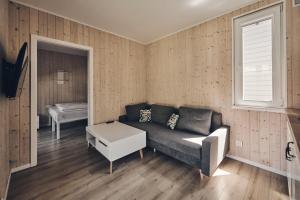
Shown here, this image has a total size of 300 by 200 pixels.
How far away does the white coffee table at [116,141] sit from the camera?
7.09 ft

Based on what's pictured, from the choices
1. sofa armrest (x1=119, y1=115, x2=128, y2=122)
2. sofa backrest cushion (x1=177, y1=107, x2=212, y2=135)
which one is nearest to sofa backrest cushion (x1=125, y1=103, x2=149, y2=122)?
sofa armrest (x1=119, y1=115, x2=128, y2=122)

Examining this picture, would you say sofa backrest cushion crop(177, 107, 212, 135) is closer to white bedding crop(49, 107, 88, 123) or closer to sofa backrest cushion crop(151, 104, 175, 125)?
sofa backrest cushion crop(151, 104, 175, 125)

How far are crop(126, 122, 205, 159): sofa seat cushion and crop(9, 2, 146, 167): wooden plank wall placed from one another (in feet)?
3.88

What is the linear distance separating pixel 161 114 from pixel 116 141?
4.41 feet

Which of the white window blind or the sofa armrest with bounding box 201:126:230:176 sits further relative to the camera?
the white window blind

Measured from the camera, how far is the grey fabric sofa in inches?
75.8

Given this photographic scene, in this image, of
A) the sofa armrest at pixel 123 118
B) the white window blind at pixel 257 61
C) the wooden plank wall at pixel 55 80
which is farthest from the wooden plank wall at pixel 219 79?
the wooden plank wall at pixel 55 80

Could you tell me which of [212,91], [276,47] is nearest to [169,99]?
[212,91]

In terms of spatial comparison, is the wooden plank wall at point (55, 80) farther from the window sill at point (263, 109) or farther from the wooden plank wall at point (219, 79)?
the window sill at point (263, 109)

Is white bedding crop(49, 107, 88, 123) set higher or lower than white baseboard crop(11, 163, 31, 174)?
higher

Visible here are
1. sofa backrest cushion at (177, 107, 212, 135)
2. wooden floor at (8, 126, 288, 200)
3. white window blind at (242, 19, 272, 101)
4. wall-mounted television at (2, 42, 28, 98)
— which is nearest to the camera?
wall-mounted television at (2, 42, 28, 98)

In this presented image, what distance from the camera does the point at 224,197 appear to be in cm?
167

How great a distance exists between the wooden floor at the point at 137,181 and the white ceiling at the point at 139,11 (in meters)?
2.63

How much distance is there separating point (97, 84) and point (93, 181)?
197cm
